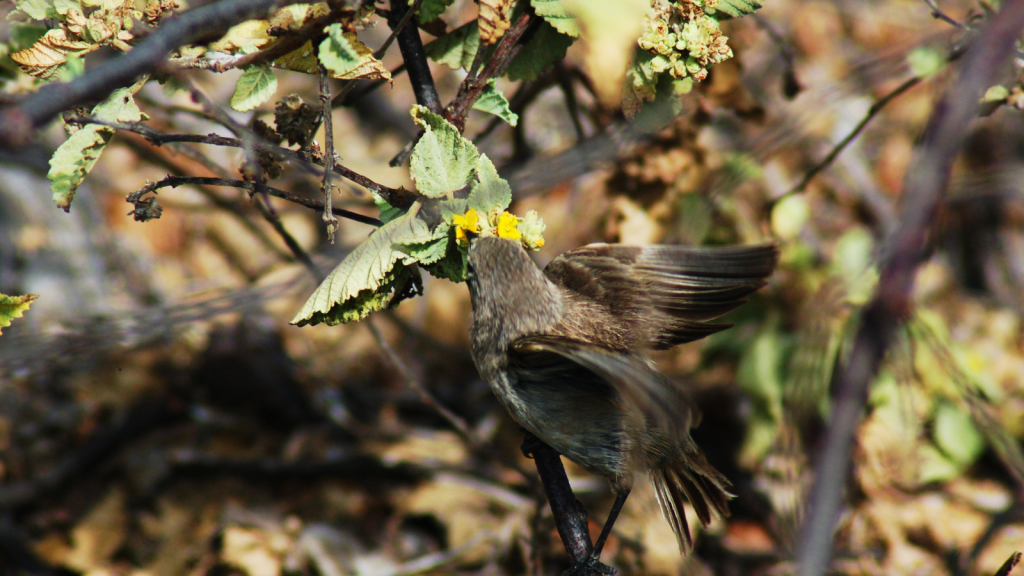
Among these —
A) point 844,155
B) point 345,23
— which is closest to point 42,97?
point 345,23

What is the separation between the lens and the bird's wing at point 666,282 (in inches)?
89.7

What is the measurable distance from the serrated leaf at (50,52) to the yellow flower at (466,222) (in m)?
1.11

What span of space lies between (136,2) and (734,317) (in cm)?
335

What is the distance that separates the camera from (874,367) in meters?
1.17

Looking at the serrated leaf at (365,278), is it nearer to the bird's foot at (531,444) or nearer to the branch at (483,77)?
the branch at (483,77)

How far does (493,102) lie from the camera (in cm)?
211

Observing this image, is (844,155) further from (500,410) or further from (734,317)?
(500,410)

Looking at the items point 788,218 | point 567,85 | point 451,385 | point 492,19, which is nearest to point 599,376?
point 492,19

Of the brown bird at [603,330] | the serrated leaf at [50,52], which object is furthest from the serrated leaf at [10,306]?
the brown bird at [603,330]

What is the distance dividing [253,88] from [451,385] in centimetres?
301

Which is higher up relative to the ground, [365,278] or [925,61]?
[925,61]

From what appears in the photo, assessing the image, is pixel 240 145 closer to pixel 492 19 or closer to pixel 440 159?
pixel 440 159

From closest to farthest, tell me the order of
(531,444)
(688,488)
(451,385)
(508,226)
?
(508,226)
(531,444)
(688,488)
(451,385)

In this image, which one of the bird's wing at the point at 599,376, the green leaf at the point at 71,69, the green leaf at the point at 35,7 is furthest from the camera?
the green leaf at the point at 35,7
